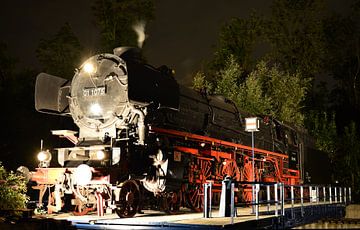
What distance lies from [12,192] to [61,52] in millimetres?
20098

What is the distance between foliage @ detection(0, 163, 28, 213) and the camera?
35.2 ft

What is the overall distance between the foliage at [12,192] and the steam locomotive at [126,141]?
1.57 feet

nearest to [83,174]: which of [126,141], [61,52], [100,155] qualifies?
[100,155]

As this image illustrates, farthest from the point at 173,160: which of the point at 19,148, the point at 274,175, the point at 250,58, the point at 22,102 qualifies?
the point at 250,58

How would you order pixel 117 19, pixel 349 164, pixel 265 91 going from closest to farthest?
pixel 349 164 < pixel 117 19 < pixel 265 91

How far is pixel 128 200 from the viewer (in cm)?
1030

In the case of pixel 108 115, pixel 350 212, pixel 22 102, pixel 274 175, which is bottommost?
pixel 350 212

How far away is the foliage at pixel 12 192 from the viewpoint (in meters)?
10.7

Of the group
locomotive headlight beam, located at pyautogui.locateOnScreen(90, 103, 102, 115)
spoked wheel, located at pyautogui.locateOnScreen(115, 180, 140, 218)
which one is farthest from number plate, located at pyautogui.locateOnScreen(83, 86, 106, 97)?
spoked wheel, located at pyautogui.locateOnScreen(115, 180, 140, 218)

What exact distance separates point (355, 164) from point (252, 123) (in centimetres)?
1776

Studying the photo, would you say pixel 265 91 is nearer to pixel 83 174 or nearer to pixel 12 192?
pixel 12 192

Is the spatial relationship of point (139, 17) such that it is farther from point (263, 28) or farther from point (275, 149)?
point (275, 149)

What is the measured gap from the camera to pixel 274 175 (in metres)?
17.6

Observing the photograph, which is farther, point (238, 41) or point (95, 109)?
point (238, 41)
